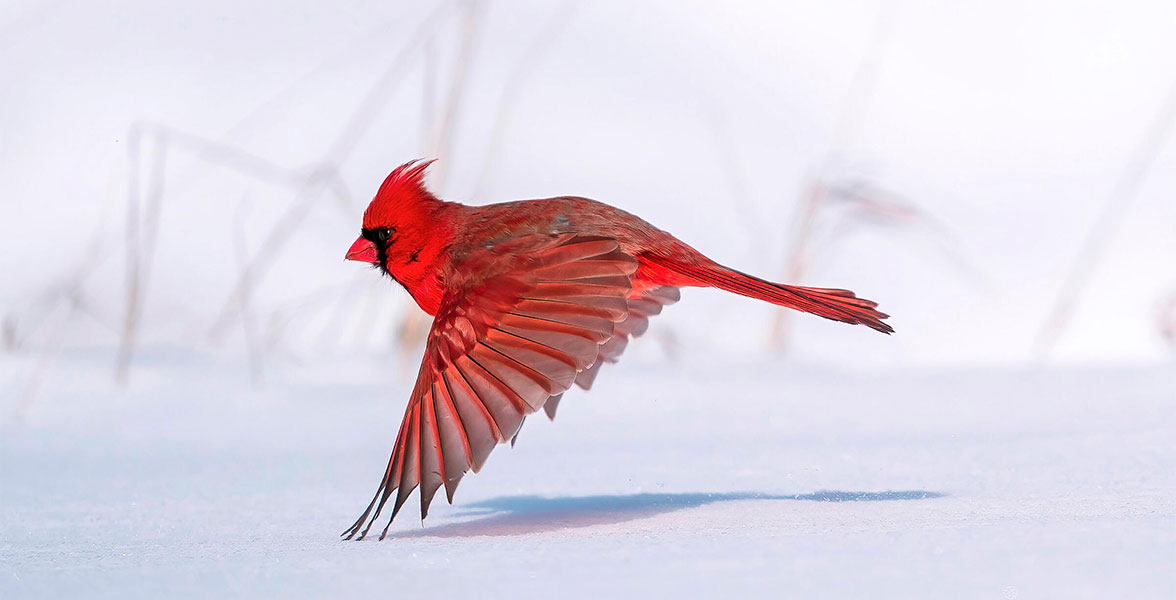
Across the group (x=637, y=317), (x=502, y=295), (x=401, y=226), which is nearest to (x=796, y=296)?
(x=637, y=317)

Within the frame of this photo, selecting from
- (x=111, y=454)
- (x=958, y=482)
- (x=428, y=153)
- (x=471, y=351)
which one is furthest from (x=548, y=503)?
(x=428, y=153)

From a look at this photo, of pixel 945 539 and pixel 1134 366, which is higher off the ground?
pixel 1134 366

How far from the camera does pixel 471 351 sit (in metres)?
2.20

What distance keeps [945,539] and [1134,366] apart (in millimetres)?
2800

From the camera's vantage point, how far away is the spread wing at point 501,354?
2111mm

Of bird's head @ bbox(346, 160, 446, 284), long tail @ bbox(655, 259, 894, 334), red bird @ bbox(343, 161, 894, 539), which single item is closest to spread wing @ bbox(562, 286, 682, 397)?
red bird @ bbox(343, 161, 894, 539)

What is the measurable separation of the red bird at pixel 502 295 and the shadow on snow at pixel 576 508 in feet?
0.66

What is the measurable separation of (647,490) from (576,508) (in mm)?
297

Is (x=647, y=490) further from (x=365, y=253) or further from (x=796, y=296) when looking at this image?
(x=365, y=253)

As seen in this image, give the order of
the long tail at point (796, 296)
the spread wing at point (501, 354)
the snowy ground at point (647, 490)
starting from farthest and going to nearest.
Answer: the long tail at point (796, 296) → the spread wing at point (501, 354) → the snowy ground at point (647, 490)

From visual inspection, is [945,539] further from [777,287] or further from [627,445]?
[627,445]

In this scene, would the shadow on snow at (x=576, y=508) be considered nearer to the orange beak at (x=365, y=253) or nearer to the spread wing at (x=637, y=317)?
the spread wing at (x=637, y=317)

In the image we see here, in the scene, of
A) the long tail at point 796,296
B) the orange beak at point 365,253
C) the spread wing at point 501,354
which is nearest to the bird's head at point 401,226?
the orange beak at point 365,253

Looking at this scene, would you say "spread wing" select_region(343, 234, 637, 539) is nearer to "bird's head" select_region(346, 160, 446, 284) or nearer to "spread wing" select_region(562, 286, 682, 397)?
"bird's head" select_region(346, 160, 446, 284)
